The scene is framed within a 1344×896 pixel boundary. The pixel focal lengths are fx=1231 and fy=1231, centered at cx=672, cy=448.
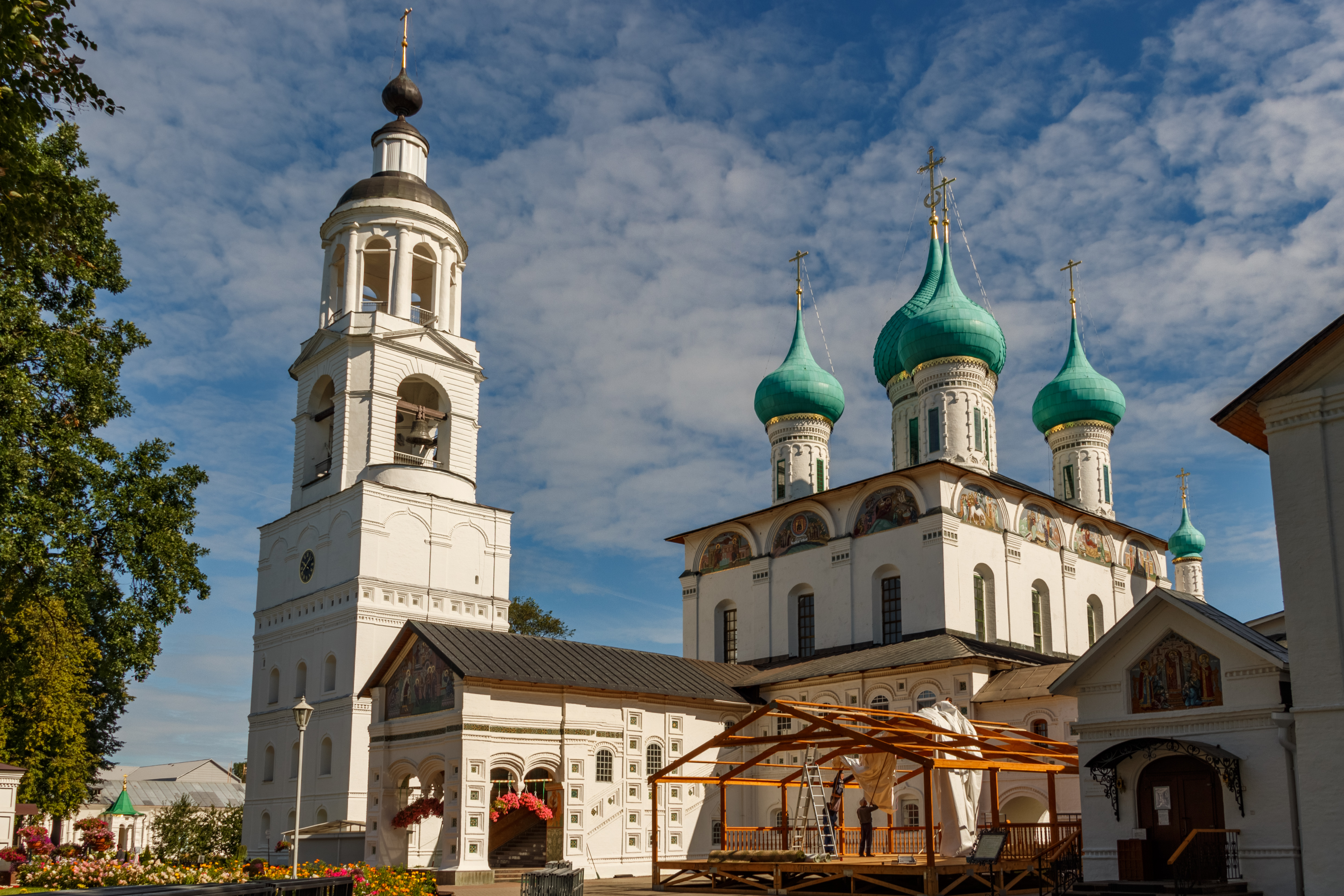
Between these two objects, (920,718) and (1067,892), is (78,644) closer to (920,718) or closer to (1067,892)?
(920,718)

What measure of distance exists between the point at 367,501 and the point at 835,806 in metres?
15.8

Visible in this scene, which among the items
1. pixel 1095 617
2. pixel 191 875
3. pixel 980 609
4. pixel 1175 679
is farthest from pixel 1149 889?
pixel 1095 617

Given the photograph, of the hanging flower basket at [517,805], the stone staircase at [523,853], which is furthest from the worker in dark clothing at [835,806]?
the stone staircase at [523,853]

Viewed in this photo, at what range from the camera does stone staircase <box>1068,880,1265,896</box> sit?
45.2 feet

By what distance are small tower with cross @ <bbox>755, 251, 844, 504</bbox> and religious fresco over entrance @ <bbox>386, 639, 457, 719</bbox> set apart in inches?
541

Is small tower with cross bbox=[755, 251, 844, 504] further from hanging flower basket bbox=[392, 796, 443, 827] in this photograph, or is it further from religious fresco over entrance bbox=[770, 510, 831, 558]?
hanging flower basket bbox=[392, 796, 443, 827]

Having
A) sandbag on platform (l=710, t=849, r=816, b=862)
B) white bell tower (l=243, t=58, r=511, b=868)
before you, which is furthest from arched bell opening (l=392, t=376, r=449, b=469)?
sandbag on platform (l=710, t=849, r=816, b=862)

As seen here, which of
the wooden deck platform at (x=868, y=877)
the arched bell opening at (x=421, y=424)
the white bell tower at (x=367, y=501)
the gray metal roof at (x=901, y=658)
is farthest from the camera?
the arched bell opening at (x=421, y=424)

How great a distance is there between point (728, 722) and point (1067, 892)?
13.2 metres

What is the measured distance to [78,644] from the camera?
89.0 feet

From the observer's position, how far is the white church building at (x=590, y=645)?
23.7 metres

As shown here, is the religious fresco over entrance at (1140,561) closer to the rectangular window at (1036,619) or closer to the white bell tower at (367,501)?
the rectangular window at (1036,619)

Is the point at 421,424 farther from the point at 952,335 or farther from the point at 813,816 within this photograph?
the point at 813,816

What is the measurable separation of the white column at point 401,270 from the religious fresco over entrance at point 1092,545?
19.2 m
